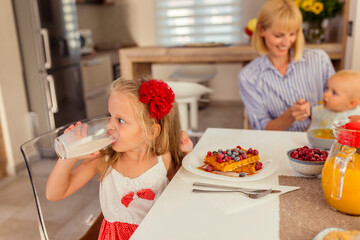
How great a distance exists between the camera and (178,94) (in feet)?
7.80

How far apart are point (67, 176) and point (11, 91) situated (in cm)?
229

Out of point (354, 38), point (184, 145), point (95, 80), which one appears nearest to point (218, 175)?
point (184, 145)

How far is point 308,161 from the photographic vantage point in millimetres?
1047

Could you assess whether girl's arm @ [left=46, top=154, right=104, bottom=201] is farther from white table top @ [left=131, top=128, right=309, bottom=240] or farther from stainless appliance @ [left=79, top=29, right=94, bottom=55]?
stainless appliance @ [left=79, top=29, right=94, bottom=55]

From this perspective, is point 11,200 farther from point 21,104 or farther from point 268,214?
point 268,214

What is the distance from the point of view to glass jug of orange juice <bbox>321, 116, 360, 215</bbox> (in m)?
0.80

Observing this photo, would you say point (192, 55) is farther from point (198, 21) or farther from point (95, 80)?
point (198, 21)

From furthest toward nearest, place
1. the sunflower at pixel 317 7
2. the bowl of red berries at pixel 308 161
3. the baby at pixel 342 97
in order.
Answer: the sunflower at pixel 317 7 < the baby at pixel 342 97 < the bowl of red berries at pixel 308 161

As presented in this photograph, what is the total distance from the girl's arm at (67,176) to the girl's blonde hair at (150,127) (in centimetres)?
4

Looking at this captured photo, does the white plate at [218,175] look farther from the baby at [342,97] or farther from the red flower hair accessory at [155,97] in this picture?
the baby at [342,97]

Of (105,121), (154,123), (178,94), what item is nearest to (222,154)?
(154,123)

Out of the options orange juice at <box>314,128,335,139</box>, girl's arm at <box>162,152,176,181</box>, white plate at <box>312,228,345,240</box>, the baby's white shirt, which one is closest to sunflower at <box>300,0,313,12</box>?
the baby's white shirt

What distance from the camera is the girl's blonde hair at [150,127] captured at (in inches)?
45.1

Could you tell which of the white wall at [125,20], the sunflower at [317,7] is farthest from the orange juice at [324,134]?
the white wall at [125,20]
